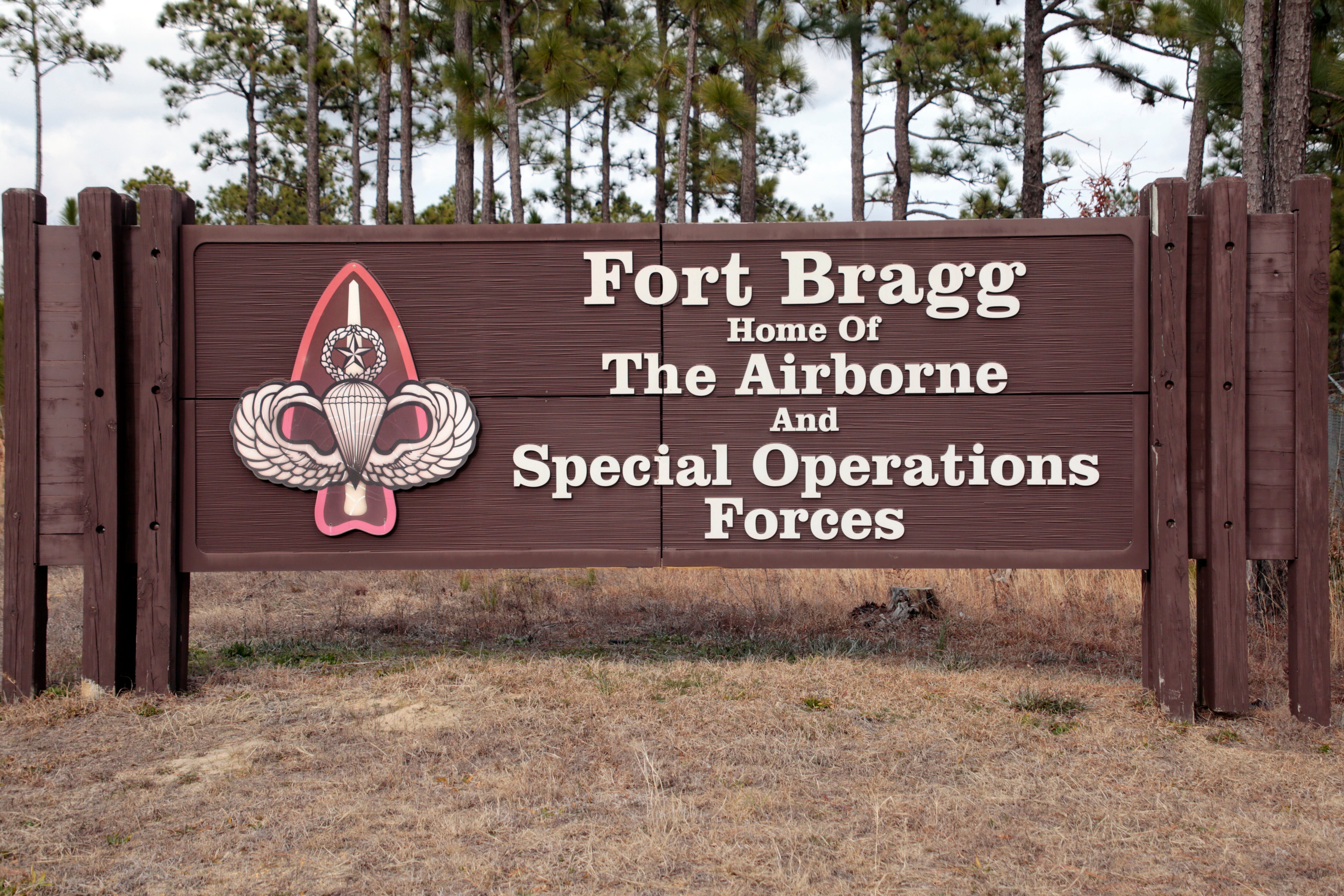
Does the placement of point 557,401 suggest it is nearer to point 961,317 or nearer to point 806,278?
point 806,278

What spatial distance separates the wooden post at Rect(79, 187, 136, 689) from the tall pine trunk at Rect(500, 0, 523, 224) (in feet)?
36.1

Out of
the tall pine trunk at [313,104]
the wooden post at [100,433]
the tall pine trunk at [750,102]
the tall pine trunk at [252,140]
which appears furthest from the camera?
the tall pine trunk at [252,140]

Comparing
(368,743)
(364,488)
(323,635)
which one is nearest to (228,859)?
(368,743)

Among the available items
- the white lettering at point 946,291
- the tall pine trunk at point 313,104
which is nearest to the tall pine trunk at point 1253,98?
the white lettering at point 946,291

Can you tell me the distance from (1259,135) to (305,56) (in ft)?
77.4

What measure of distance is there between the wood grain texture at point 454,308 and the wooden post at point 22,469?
0.76 m

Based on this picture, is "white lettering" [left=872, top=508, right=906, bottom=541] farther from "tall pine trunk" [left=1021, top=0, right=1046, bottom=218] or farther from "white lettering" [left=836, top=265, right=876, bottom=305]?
"tall pine trunk" [left=1021, top=0, right=1046, bottom=218]

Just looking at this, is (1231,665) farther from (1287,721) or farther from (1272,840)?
(1272,840)

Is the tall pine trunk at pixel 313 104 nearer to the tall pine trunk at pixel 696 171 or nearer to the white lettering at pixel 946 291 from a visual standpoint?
the tall pine trunk at pixel 696 171

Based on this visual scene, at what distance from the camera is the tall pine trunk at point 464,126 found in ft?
53.0

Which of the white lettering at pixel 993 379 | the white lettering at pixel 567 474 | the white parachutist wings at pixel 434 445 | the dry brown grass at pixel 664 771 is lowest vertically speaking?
the dry brown grass at pixel 664 771

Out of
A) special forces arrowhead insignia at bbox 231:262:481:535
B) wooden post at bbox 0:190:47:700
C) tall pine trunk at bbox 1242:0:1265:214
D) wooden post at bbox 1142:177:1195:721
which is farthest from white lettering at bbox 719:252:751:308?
tall pine trunk at bbox 1242:0:1265:214

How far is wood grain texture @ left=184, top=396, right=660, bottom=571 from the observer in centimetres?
513

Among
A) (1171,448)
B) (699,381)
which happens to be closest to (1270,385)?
(1171,448)
